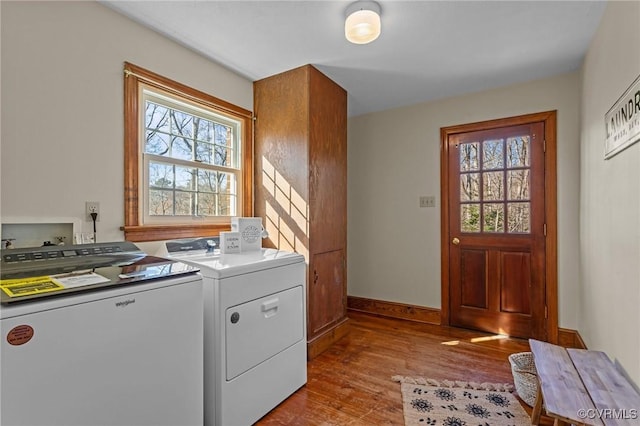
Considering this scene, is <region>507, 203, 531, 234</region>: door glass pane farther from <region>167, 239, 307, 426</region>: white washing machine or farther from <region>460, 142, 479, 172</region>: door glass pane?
<region>167, 239, 307, 426</region>: white washing machine

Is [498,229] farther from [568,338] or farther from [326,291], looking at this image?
[326,291]

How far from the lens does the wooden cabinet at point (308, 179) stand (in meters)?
2.56

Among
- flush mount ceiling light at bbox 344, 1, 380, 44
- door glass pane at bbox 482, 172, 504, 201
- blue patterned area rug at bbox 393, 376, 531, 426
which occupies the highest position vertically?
flush mount ceiling light at bbox 344, 1, 380, 44

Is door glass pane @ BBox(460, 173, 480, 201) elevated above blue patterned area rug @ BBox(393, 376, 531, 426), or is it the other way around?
door glass pane @ BBox(460, 173, 480, 201)

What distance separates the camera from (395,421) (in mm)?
1752

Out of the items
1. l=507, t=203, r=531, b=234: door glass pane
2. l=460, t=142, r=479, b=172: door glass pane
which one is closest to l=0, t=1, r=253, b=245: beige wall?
l=460, t=142, r=479, b=172: door glass pane

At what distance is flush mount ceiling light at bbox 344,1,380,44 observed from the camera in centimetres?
176

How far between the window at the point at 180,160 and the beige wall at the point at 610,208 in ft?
8.24

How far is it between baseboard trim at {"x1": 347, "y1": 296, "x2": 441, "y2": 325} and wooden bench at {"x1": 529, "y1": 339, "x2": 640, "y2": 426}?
1.50m

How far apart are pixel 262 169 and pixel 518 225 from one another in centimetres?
244

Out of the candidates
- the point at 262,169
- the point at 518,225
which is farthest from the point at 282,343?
the point at 518,225

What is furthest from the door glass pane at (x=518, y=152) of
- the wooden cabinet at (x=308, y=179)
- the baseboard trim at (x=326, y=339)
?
the baseboard trim at (x=326, y=339)

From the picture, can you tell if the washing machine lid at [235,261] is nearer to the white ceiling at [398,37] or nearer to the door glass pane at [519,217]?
the white ceiling at [398,37]

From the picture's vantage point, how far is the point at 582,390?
1.39 meters
